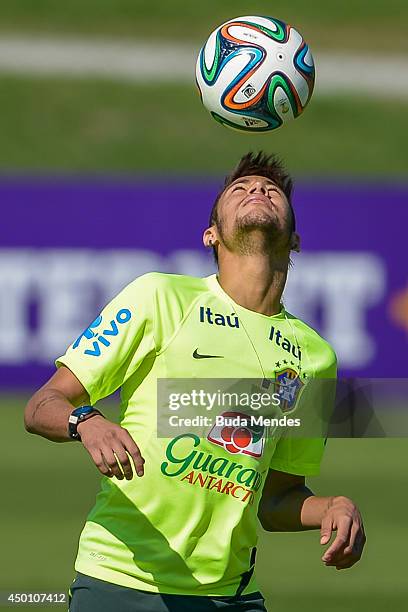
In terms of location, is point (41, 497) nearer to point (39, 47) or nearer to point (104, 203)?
point (104, 203)

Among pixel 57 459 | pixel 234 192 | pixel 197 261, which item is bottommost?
pixel 57 459

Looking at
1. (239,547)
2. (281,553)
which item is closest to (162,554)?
(239,547)

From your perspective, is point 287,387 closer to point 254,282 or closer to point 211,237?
point 254,282

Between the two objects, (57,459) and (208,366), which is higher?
(208,366)

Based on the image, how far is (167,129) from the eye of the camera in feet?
83.3

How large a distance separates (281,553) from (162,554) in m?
4.89

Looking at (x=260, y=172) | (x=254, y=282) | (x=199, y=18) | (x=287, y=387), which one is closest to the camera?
(x=287, y=387)

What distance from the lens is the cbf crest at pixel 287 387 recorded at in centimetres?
506

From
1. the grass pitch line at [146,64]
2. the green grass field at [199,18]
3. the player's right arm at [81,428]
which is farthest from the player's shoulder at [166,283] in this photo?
the green grass field at [199,18]

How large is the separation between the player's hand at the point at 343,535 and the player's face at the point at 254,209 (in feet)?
3.66

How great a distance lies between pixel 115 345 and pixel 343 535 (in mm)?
1065

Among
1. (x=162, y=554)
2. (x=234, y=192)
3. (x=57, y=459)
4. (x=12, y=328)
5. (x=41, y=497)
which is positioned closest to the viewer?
(x=162, y=554)

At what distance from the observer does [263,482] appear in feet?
16.5

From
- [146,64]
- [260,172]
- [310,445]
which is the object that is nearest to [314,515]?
[310,445]
